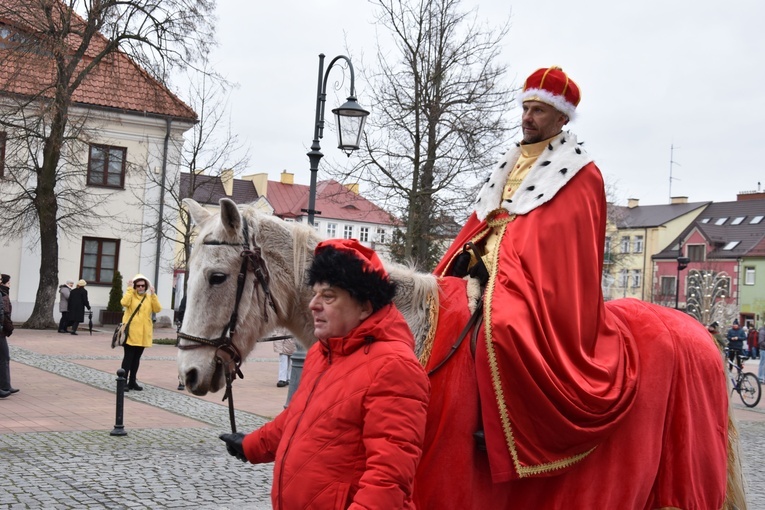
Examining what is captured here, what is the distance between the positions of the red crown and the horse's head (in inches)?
52.7

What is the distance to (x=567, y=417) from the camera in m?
3.31

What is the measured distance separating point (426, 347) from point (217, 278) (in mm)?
977

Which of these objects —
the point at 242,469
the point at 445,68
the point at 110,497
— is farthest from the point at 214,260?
the point at 445,68

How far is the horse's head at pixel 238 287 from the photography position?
3426mm

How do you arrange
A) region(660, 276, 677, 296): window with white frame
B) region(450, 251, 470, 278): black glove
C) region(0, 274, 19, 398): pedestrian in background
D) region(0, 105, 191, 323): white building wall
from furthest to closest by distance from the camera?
region(660, 276, 677, 296): window with white frame → region(0, 105, 191, 323): white building wall → region(0, 274, 19, 398): pedestrian in background → region(450, 251, 470, 278): black glove

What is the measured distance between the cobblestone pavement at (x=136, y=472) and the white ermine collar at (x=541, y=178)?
10.2ft

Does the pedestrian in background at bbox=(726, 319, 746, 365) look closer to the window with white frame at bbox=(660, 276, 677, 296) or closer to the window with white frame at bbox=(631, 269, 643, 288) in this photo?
the window with white frame at bbox=(660, 276, 677, 296)

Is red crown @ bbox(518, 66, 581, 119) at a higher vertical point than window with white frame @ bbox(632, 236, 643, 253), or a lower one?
lower

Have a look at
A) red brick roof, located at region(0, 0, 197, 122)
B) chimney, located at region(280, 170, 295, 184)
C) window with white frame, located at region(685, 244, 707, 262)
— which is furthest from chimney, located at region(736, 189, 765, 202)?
red brick roof, located at region(0, 0, 197, 122)

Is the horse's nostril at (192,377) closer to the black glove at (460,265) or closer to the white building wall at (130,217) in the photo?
the black glove at (460,265)

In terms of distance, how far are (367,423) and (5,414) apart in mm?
9614

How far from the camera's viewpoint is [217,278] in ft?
11.4

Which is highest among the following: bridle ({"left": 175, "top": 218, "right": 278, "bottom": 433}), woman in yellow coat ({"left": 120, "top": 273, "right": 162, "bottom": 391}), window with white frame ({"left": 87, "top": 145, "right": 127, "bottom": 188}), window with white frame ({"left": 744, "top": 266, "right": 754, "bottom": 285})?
window with white frame ({"left": 87, "top": 145, "right": 127, "bottom": 188})

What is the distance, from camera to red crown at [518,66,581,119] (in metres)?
3.92
